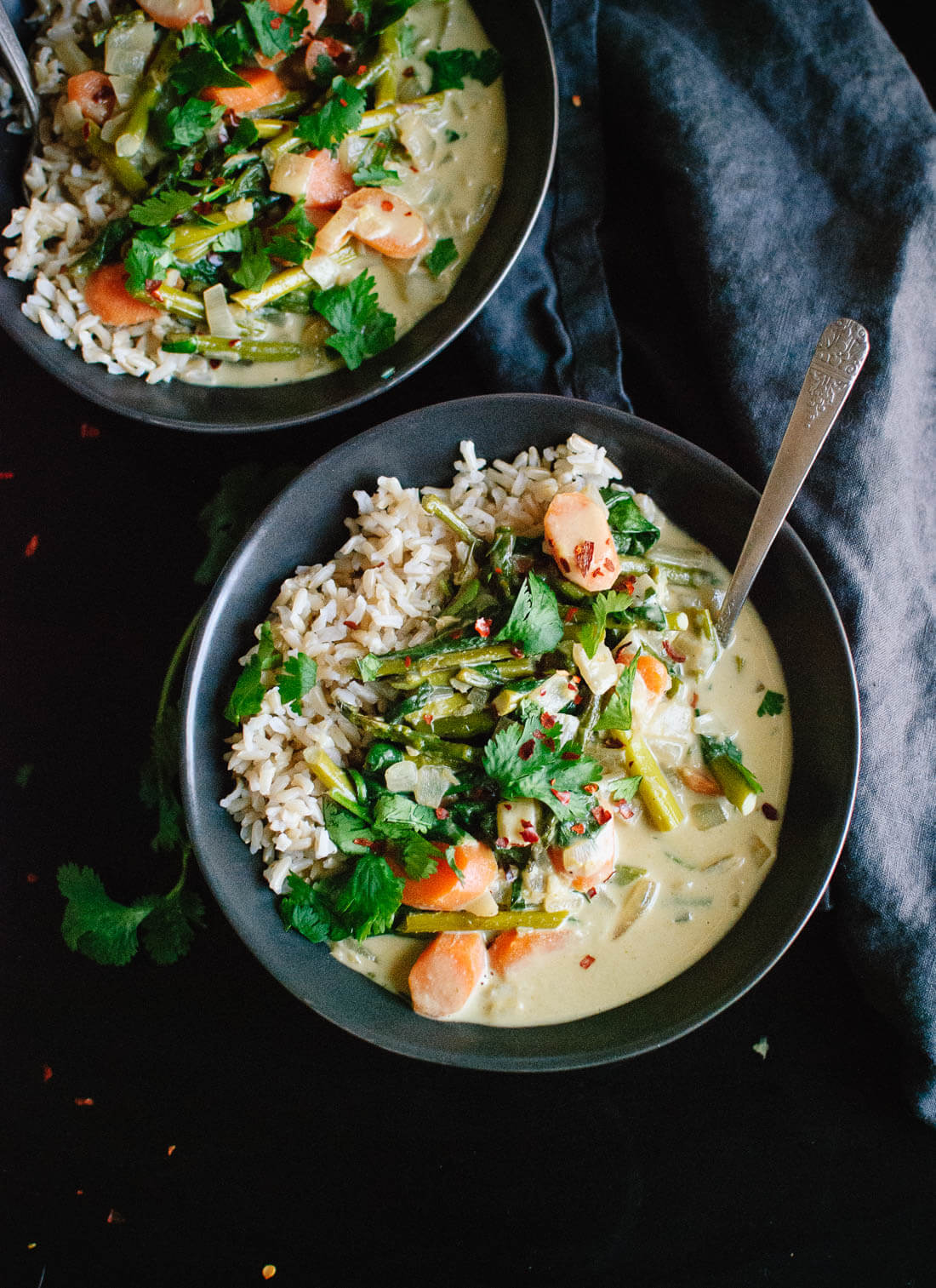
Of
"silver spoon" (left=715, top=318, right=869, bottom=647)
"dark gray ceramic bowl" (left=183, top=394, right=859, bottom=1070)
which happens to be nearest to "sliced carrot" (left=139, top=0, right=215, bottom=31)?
"dark gray ceramic bowl" (left=183, top=394, right=859, bottom=1070)

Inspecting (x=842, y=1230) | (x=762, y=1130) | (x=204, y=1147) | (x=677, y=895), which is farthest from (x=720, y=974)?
(x=204, y=1147)

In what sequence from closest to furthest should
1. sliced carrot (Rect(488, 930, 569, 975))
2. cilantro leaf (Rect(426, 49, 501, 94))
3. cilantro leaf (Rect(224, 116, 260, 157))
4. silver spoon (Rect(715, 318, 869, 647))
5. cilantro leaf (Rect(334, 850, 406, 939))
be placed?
silver spoon (Rect(715, 318, 869, 647)), cilantro leaf (Rect(334, 850, 406, 939)), sliced carrot (Rect(488, 930, 569, 975)), cilantro leaf (Rect(224, 116, 260, 157)), cilantro leaf (Rect(426, 49, 501, 94))

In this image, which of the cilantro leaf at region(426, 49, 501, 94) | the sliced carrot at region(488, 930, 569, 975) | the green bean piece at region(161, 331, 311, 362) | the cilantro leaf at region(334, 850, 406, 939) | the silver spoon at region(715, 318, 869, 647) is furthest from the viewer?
the cilantro leaf at region(426, 49, 501, 94)

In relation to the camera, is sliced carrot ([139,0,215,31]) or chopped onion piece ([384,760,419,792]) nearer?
chopped onion piece ([384,760,419,792])

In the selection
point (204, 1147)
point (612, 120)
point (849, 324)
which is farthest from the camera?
point (612, 120)

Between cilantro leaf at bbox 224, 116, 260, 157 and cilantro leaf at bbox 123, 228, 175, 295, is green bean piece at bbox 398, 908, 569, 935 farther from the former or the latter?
cilantro leaf at bbox 224, 116, 260, 157

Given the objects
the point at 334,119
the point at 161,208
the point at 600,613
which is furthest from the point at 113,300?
the point at 600,613

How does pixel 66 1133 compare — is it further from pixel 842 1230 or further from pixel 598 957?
pixel 842 1230
